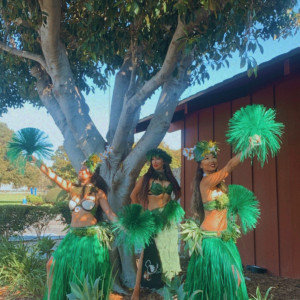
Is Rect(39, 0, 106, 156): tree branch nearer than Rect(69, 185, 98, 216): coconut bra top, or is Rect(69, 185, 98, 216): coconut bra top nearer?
Rect(69, 185, 98, 216): coconut bra top

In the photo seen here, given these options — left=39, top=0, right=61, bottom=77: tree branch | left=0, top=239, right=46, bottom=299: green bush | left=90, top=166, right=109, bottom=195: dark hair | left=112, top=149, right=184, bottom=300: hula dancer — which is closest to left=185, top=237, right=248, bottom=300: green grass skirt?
left=112, top=149, right=184, bottom=300: hula dancer

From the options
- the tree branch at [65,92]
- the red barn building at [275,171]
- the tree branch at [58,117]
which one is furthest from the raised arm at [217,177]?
the red barn building at [275,171]

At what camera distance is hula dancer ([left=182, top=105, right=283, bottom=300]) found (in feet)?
9.18

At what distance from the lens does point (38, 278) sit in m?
4.36

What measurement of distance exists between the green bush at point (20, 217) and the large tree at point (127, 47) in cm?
378

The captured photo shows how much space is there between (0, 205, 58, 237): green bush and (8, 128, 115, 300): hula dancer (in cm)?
451

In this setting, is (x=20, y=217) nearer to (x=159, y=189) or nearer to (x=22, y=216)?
(x=22, y=216)

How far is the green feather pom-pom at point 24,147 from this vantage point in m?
3.61

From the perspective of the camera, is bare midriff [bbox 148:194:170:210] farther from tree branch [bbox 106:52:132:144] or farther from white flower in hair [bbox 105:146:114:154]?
tree branch [bbox 106:52:132:144]

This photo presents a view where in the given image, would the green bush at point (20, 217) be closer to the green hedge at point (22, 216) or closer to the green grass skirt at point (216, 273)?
the green hedge at point (22, 216)

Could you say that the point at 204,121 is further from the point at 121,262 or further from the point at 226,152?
the point at 121,262

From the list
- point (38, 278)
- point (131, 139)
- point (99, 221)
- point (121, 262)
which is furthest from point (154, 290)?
point (131, 139)

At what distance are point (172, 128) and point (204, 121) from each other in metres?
1.27

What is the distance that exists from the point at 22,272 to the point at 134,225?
2.48 meters
